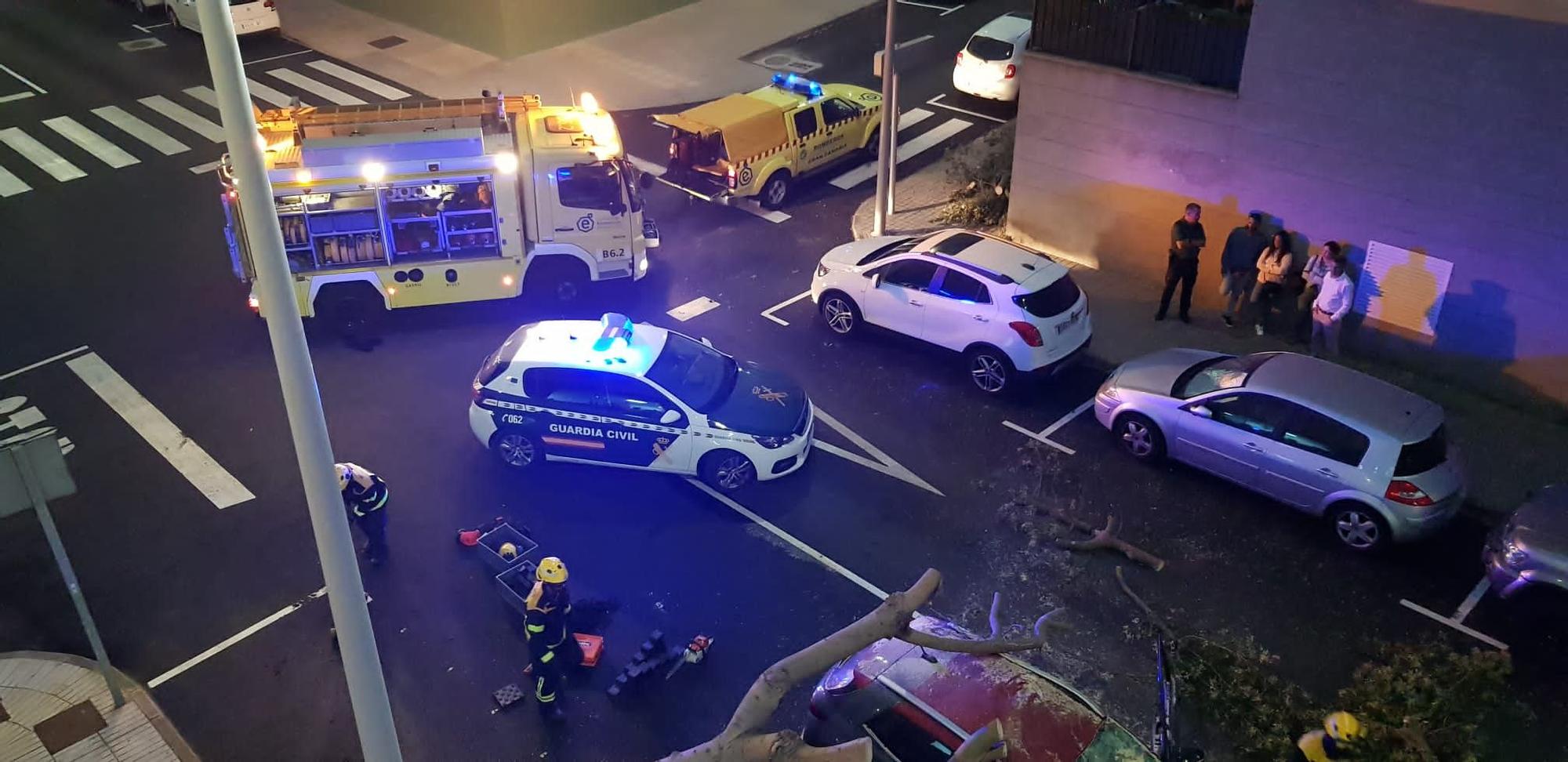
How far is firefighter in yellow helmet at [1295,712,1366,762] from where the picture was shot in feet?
27.3

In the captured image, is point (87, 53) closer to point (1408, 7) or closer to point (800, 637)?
point (800, 637)

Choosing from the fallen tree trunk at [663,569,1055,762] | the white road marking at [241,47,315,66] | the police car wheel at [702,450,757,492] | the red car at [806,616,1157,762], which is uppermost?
the fallen tree trunk at [663,569,1055,762]

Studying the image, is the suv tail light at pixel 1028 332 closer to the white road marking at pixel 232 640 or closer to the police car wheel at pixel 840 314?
the police car wheel at pixel 840 314

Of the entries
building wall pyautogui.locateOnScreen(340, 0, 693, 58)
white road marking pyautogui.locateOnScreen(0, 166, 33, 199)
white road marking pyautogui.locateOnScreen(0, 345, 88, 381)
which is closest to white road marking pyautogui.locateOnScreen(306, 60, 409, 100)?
building wall pyautogui.locateOnScreen(340, 0, 693, 58)

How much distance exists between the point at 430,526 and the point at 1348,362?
11.4m

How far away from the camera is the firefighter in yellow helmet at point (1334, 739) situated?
8.32 metres

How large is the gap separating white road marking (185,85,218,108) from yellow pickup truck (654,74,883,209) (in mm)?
10521

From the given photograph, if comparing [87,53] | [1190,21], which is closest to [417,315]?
[1190,21]

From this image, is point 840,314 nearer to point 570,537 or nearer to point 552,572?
point 570,537

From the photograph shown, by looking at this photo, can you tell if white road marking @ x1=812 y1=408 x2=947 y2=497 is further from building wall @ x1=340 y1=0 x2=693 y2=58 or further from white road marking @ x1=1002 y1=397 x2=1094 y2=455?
building wall @ x1=340 y1=0 x2=693 y2=58

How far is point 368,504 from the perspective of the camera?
11039 mm

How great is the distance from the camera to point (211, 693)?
399 inches

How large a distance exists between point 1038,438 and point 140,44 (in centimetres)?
2397

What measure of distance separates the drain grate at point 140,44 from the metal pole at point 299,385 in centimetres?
2472
